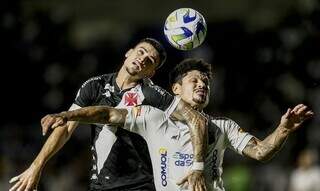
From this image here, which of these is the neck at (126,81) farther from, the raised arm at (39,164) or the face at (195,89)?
the raised arm at (39,164)

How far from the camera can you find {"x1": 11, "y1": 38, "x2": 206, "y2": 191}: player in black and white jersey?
861 centimetres

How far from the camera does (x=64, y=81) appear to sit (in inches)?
626

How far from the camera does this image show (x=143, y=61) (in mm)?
8789

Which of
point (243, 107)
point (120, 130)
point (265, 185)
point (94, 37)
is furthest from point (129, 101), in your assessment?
point (94, 37)

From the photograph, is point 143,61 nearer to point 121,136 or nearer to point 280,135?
point 121,136

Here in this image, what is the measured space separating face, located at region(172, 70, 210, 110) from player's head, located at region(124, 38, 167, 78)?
1.29ft

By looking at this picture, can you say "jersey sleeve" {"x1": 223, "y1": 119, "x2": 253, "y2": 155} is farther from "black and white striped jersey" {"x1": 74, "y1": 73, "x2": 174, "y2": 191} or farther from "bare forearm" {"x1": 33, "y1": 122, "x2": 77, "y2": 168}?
"bare forearm" {"x1": 33, "y1": 122, "x2": 77, "y2": 168}

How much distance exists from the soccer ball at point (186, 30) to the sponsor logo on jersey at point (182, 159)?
45.1 inches

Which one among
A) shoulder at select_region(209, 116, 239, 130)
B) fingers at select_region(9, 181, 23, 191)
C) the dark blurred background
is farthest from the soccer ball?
the dark blurred background

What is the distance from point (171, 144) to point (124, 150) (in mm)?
545

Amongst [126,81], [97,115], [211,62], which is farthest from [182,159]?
[211,62]

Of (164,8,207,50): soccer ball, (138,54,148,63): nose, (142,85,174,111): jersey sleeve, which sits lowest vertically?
(142,85,174,111): jersey sleeve

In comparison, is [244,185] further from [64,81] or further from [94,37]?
[94,37]

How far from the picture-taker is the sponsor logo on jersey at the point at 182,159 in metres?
8.25
